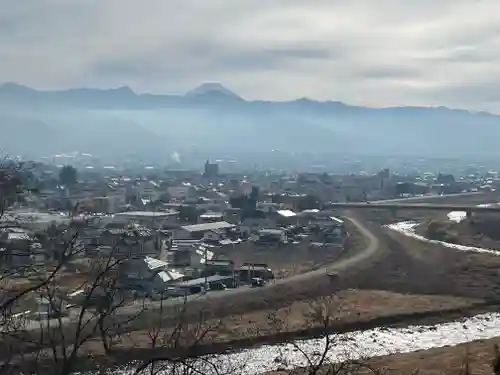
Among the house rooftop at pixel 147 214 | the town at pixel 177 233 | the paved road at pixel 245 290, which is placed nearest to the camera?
the paved road at pixel 245 290

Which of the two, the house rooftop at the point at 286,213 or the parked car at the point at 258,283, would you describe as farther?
the house rooftop at the point at 286,213

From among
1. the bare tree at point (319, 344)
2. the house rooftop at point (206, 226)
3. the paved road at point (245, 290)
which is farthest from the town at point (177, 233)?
the bare tree at point (319, 344)

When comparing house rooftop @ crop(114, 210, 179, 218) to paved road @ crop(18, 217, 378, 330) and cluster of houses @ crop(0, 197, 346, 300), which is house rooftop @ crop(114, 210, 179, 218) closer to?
cluster of houses @ crop(0, 197, 346, 300)

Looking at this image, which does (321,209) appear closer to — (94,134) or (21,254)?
(21,254)

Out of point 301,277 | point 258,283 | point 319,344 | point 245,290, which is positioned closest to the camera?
point 319,344

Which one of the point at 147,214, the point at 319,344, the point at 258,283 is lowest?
the point at 319,344

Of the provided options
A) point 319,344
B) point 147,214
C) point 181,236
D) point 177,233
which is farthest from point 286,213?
point 319,344

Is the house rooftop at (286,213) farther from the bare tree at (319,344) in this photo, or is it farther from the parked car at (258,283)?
the bare tree at (319,344)

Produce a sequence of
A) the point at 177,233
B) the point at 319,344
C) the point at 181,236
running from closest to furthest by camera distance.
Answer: the point at 319,344, the point at 181,236, the point at 177,233

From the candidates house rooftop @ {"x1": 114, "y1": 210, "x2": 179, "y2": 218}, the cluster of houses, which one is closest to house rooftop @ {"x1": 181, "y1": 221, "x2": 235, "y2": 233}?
the cluster of houses

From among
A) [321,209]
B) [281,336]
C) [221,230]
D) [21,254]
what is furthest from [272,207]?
[21,254]

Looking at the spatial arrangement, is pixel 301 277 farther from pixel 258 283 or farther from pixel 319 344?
pixel 319 344

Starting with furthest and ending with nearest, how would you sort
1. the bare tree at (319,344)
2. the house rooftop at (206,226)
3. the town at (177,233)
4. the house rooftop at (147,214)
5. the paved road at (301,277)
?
the house rooftop at (147,214)
the house rooftop at (206,226)
the town at (177,233)
the paved road at (301,277)
the bare tree at (319,344)
